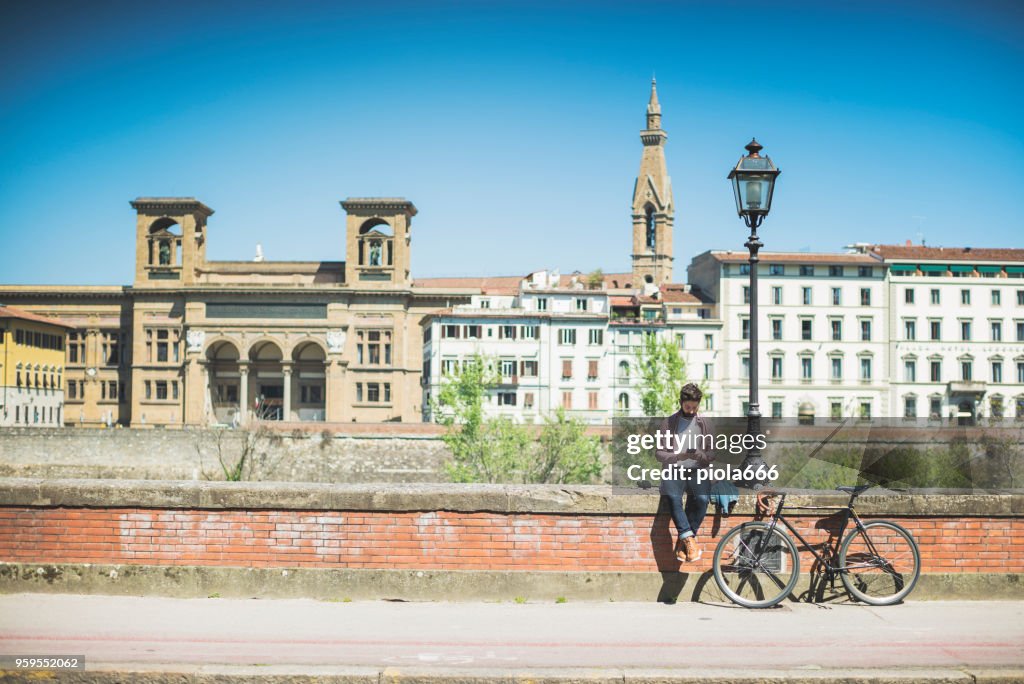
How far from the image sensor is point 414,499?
29.0 feet

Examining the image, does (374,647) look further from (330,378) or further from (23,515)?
(330,378)

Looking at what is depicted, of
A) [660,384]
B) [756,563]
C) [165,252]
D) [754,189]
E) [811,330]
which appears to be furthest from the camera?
[165,252]

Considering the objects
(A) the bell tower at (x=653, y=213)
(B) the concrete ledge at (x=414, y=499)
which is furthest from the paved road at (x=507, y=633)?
(A) the bell tower at (x=653, y=213)

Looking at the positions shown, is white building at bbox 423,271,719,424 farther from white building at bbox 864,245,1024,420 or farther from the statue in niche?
the statue in niche

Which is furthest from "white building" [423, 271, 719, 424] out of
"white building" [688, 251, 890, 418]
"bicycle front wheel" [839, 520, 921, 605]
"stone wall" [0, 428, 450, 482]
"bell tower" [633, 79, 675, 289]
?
"bicycle front wheel" [839, 520, 921, 605]

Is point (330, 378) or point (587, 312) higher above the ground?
point (587, 312)

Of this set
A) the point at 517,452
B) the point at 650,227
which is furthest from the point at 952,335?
the point at 517,452

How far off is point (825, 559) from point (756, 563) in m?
0.65

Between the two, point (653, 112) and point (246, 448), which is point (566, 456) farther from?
point (653, 112)

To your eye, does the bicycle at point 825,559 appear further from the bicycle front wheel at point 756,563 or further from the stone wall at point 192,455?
the stone wall at point 192,455

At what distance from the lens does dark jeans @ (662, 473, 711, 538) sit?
8641 mm

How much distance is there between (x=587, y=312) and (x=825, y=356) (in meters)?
19.0

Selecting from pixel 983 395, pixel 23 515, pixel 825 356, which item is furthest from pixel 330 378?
pixel 23 515

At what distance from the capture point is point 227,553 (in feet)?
29.3
